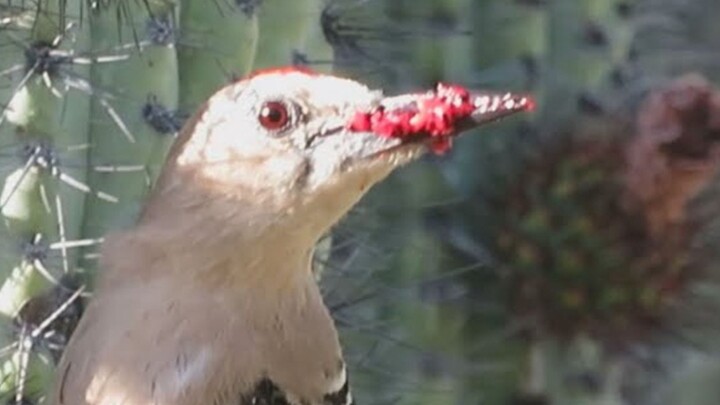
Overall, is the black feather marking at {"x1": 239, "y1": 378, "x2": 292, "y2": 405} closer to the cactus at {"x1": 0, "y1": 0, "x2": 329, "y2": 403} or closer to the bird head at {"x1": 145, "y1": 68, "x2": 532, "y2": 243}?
the bird head at {"x1": 145, "y1": 68, "x2": 532, "y2": 243}

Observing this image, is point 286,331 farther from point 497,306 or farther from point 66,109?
point 497,306

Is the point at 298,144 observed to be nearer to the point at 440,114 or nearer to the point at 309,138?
the point at 309,138

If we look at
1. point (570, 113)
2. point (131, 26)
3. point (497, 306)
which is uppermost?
point (131, 26)

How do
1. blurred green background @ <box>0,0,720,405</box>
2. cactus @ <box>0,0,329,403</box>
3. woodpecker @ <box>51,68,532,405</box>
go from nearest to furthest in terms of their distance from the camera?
1. woodpecker @ <box>51,68,532,405</box>
2. cactus @ <box>0,0,329,403</box>
3. blurred green background @ <box>0,0,720,405</box>

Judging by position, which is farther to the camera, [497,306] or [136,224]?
[497,306]

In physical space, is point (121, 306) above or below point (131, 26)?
below

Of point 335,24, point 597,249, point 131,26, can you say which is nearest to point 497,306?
point 597,249

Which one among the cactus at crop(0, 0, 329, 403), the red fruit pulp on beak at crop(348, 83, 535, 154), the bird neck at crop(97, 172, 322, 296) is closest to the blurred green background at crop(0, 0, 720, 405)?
the cactus at crop(0, 0, 329, 403)

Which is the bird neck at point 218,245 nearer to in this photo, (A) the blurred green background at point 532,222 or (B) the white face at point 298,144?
(B) the white face at point 298,144
